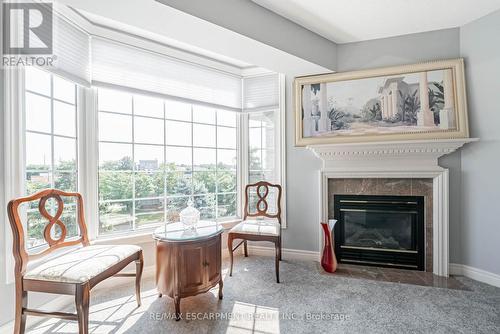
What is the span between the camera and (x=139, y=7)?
1.78 meters

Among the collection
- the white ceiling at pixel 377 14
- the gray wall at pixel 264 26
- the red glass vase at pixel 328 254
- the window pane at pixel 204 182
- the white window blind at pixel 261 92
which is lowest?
the red glass vase at pixel 328 254

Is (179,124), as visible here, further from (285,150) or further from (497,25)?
(497,25)

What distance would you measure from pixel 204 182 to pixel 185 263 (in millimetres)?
1467

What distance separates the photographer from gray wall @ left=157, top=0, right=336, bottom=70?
1963 millimetres

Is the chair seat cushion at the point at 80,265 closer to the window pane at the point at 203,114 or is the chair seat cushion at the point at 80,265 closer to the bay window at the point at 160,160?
the bay window at the point at 160,160

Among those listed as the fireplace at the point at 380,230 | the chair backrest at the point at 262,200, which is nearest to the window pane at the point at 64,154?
the chair backrest at the point at 262,200

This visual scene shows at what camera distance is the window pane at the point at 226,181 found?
137 inches

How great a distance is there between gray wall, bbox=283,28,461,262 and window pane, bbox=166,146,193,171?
1.24 metres

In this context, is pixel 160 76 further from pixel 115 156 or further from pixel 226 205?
pixel 226 205

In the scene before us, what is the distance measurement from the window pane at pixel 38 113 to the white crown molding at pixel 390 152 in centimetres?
251

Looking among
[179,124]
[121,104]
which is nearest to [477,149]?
[179,124]

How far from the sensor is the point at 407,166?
2770 millimetres

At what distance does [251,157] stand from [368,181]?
1482 mm

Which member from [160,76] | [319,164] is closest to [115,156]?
[160,76]
